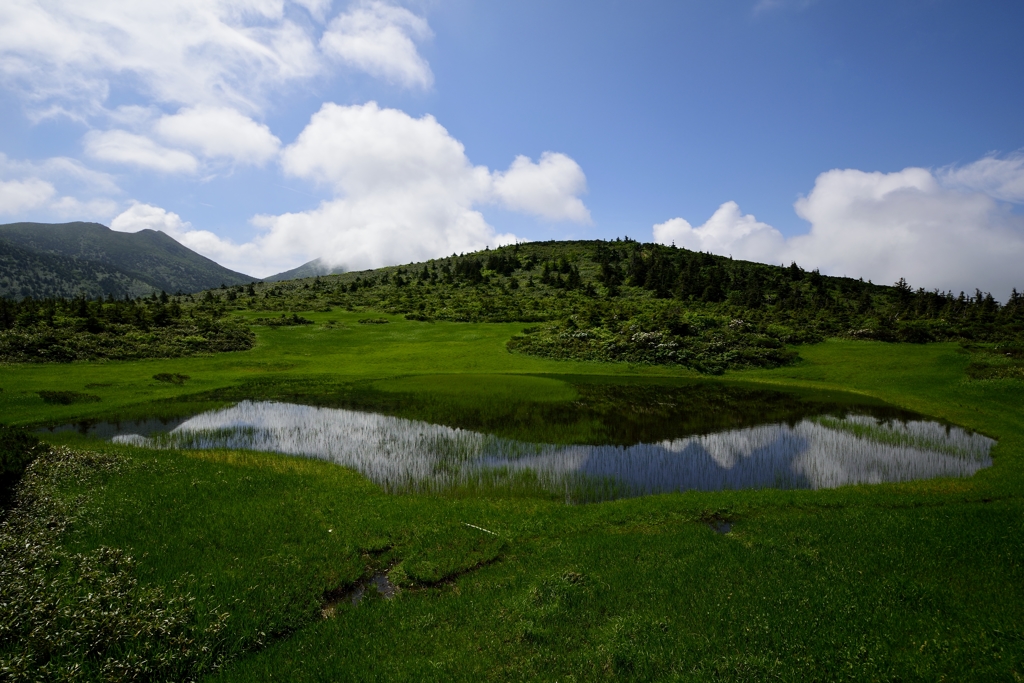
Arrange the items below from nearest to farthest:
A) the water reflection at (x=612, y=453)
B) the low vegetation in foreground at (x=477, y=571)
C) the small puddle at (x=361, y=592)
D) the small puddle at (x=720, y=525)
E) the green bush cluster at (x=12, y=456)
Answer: the low vegetation in foreground at (x=477, y=571) → the small puddle at (x=361, y=592) → the small puddle at (x=720, y=525) → the green bush cluster at (x=12, y=456) → the water reflection at (x=612, y=453)

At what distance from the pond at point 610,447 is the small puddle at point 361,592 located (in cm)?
612

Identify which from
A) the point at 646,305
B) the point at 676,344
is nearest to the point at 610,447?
the point at 676,344

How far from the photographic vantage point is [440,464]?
68.6 ft

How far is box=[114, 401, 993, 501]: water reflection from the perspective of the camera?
19141mm

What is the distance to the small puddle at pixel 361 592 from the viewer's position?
10711 millimetres

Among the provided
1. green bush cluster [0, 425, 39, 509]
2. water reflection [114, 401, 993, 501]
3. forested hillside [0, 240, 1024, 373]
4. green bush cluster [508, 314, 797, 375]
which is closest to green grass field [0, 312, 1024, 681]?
green bush cluster [0, 425, 39, 509]

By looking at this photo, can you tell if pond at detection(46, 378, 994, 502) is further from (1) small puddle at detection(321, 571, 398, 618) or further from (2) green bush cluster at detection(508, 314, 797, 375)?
(2) green bush cluster at detection(508, 314, 797, 375)

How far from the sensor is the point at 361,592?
11289mm

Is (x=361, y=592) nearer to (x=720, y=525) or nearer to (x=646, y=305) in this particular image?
(x=720, y=525)

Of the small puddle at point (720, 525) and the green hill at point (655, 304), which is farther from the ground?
the green hill at point (655, 304)

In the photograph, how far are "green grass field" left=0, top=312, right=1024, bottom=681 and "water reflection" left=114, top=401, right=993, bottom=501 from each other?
174cm

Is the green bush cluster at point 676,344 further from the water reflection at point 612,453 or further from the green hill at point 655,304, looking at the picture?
the water reflection at point 612,453

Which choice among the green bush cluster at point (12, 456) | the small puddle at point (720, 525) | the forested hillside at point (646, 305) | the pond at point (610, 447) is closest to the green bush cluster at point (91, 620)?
the green bush cluster at point (12, 456)

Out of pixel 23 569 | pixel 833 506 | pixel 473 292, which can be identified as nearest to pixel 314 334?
pixel 473 292
